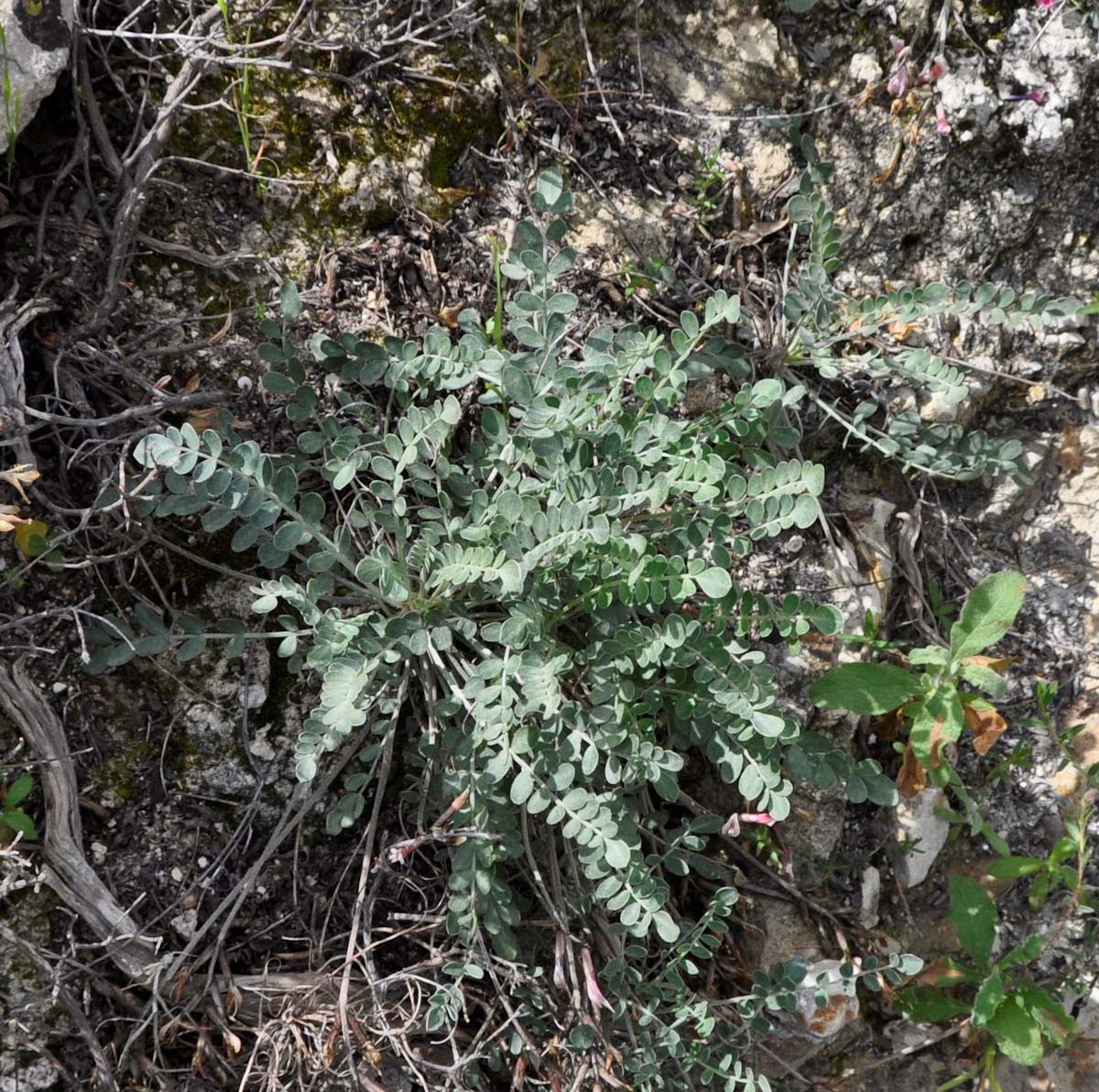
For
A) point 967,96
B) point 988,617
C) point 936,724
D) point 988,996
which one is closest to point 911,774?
point 936,724

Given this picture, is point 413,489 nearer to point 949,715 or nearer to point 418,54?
point 418,54

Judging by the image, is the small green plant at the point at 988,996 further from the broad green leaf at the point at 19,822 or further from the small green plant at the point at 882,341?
the broad green leaf at the point at 19,822

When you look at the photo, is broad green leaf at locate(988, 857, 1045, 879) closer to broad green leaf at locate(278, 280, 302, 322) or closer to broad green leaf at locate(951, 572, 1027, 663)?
broad green leaf at locate(951, 572, 1027, 663)

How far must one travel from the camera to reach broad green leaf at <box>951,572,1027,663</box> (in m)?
2.62

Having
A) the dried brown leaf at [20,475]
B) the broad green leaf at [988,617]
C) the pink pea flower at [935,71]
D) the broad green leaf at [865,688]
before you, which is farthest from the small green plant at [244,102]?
the broad green leaf at [988,617]

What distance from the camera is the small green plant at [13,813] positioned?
2115 mm

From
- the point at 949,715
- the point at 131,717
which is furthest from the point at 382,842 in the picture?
the point at 949,715

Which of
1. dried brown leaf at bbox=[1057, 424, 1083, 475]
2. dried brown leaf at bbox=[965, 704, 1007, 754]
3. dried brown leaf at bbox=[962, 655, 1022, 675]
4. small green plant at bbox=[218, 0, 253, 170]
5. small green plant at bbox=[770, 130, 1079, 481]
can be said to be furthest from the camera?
dried brown leaf at bbox=[1057, 424, 1083, 475]

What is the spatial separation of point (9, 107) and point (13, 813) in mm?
1522

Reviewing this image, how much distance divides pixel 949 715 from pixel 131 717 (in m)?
2.07

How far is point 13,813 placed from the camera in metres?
2.12

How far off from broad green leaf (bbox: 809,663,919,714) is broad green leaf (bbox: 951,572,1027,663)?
6.8 inches

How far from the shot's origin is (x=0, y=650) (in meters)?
2.16

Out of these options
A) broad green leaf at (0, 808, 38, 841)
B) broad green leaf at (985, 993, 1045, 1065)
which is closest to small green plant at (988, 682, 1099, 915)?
broad green leaf at (985, 993, 1045, 1065)
